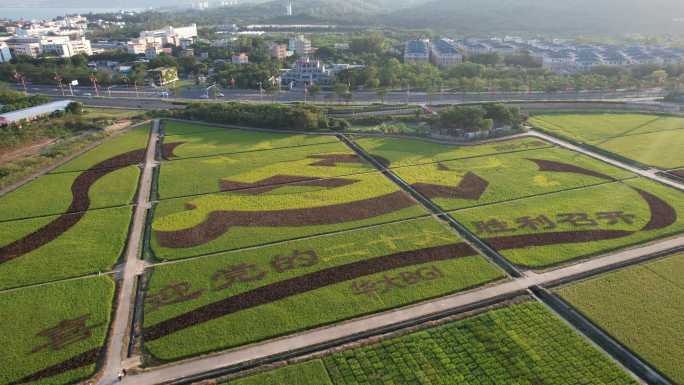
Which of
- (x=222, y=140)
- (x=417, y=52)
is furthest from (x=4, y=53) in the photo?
(x=417, y=52)

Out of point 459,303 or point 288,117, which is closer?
point 459,303

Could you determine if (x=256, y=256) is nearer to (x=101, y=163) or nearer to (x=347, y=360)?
(x=347, y=360)

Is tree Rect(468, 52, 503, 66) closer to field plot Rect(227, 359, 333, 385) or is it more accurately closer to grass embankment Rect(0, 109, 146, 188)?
grass embankment Rect(0, 109, 146, 188)

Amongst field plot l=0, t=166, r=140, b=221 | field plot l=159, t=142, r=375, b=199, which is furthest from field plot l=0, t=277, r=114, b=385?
field plot l=159, t=142, r=375, b=199

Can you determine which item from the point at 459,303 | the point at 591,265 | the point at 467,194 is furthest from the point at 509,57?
the point at 459,303

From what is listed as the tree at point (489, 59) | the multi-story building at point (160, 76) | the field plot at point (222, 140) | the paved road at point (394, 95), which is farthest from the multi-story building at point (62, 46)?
the tree at point (489, 59)

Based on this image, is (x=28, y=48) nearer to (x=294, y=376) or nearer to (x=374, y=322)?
(x=374, y=322)

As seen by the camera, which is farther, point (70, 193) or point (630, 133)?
point (630, 133)
